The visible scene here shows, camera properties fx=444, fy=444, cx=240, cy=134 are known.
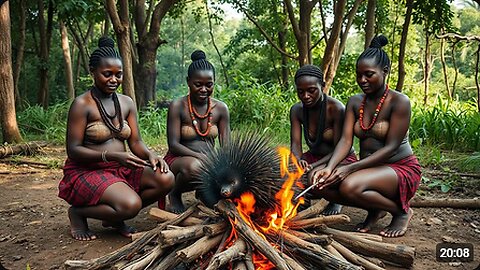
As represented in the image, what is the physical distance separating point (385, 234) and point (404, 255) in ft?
1.85

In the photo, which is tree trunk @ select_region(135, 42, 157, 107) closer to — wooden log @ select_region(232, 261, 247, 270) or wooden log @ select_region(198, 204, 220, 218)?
wooden log @ select_region(198, 204, 220, 218)

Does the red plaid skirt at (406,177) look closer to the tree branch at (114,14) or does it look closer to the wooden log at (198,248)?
the wooden log at (198,248)

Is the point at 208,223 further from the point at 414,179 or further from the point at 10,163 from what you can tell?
the point at 10,163

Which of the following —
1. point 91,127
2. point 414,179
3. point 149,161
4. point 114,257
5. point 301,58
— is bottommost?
point 114,257

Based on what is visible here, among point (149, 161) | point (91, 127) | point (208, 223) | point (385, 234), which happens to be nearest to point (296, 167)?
point (208, 223)

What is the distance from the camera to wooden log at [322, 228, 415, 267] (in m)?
2.52

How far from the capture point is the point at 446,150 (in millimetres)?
6301

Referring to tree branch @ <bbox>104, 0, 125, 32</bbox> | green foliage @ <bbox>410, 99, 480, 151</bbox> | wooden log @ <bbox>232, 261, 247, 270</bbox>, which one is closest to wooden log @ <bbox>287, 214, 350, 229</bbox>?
wooden log @ <bbox>232, 261, 247, 270</bbox>

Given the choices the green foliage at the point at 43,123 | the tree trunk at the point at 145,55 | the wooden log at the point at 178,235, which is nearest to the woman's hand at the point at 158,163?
the wooden log at the point at 178,235

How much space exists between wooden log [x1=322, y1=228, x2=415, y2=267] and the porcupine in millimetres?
481

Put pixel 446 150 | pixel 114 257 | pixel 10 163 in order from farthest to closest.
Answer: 1. pixel 446 150
2. pixel 10 163
3. pixel 114 257

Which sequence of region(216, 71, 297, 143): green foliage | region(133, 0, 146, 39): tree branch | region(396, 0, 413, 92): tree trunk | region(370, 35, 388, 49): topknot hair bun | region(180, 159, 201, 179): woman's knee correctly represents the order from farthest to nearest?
region(133, 0, 146, 39): tree branch, region(216, 71, 297, 143): green foliage, region(396, 0, 413, 92): tree trunk, region(180, 159, 201, 179): woman's knee, region(370, 35, 388, 49): topknot hair bun

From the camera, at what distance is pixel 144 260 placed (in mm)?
2291

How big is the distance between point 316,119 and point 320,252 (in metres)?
1.41
